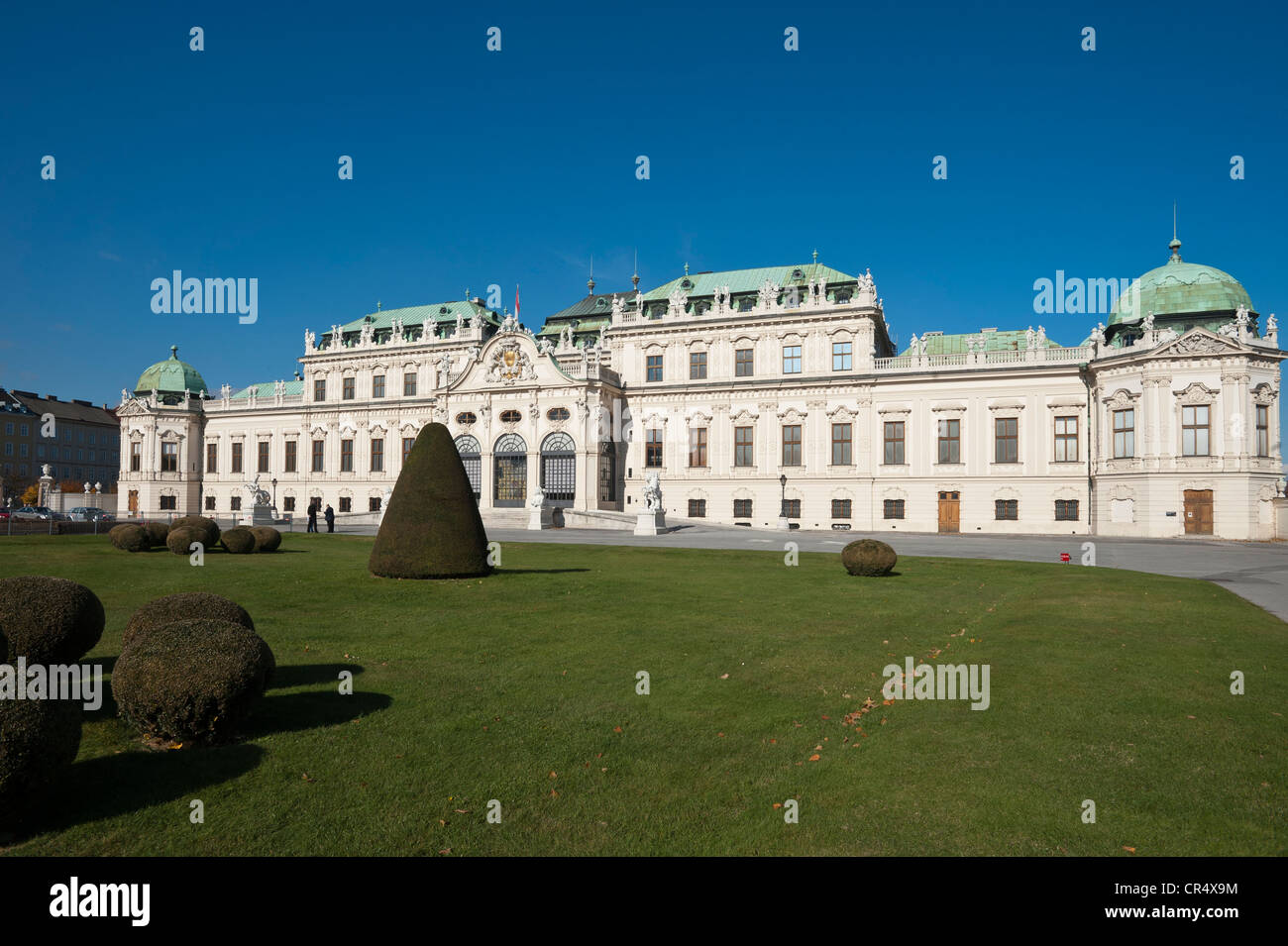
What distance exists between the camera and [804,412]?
5709 centimetres

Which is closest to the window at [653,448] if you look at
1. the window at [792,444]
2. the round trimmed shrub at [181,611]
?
the window at [792,444]

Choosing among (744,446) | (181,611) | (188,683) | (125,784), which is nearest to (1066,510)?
(744,446)

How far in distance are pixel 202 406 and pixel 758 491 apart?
190 ft

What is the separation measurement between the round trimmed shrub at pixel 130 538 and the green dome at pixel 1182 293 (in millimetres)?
53761

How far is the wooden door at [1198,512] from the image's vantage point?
43.7 m

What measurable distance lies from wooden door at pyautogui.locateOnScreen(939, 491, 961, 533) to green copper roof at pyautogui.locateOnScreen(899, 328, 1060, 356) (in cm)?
1001

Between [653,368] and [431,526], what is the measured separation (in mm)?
43195

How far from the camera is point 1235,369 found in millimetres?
43688

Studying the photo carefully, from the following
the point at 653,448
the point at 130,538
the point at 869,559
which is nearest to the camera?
the point at 869,559

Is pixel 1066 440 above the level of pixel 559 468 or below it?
above

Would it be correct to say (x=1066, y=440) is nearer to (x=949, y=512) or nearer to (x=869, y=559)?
(x=949, y=512)

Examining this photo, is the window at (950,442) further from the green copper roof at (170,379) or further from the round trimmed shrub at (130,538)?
the green copper roof at (170,379)

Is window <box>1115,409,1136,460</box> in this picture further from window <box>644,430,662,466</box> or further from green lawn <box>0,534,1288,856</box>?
green lawn <box>0,534,1288,856</box>
